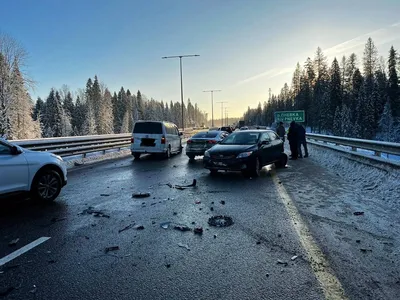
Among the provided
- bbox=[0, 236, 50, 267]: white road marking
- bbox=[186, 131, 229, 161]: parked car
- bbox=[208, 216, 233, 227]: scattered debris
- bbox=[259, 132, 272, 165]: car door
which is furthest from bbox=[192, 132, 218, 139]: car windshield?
bbox=[0, 236, 50, 267]: white road marking

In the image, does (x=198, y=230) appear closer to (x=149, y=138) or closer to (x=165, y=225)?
(x=165, y=225)

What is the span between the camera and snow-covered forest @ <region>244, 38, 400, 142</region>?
6241 centimetres

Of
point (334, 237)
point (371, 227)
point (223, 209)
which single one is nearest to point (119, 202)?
point (223, 209)

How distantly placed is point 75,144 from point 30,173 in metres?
9.47

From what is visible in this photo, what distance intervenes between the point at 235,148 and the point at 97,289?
307 inches

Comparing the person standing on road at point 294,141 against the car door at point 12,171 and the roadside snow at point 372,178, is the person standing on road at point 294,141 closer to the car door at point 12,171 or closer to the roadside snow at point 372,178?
the roadside snow at point 372,178

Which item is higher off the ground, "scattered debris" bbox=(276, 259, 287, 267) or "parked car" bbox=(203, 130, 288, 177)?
"parked car" bbox=(203, 130, 288, 177)

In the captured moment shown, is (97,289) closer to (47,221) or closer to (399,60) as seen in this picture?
(47,221)

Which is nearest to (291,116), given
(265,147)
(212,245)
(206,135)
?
(206,135)

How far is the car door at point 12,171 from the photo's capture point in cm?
583

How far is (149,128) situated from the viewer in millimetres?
16672

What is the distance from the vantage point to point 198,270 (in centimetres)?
345

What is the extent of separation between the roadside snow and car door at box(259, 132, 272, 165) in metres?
2.54

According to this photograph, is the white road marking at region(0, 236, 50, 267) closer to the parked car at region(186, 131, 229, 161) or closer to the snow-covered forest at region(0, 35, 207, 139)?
the parked car at region(186, 131, 229, 161)
